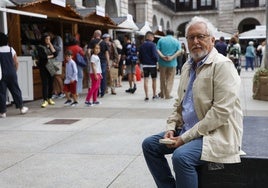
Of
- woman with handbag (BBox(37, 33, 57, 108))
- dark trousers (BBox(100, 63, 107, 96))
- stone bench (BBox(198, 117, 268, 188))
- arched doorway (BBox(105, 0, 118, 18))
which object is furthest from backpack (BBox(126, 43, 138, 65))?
stone bench (BBox(198, 117, 268, 188))

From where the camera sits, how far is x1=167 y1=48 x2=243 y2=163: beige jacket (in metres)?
3.27

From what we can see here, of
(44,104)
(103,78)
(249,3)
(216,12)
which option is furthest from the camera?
(216,12)

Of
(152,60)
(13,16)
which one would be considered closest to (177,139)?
(152,60)

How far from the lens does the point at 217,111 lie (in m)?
3.30

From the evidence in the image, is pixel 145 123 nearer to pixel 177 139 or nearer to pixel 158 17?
pixel 177 139

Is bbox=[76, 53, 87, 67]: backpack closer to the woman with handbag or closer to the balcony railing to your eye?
the woman with handbag

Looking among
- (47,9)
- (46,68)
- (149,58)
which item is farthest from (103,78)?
(47,9)

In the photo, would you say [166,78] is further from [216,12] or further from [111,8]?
[216,12]

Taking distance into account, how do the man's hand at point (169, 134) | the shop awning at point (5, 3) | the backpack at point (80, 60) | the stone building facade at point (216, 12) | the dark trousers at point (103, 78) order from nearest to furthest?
the man's hand at point (169, 134) → the shop awning at point (5, 3) → the backpack at point (80, 60) → the dark trousers at point (103, 78) → the stone building facade at point (216, 12)

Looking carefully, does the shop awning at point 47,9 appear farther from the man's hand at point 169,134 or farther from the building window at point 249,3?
the building window at point 249,3

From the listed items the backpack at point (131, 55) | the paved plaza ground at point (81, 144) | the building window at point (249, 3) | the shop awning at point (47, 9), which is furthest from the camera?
the building window at point (249, 3)

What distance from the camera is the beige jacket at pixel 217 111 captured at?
10.7ft

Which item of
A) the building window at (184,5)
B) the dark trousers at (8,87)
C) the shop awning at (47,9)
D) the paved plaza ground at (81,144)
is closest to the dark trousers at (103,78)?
the paved plaza ground at (81,144)

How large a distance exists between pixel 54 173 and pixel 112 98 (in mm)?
7391
